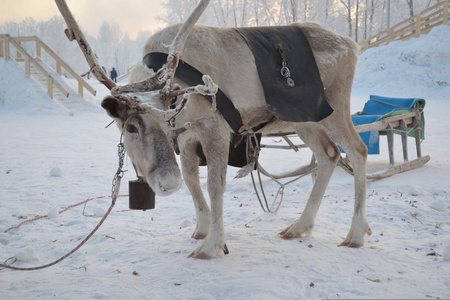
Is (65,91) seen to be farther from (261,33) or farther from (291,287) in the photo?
(291,287)

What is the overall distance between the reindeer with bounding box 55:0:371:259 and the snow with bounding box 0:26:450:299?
0.33 m

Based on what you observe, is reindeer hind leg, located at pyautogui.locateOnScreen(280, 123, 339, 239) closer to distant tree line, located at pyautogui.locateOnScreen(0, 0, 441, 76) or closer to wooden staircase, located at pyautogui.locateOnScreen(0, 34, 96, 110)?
wooden staircase, located at pyautogui.locateOnScreen(0, 34, 96, 110)

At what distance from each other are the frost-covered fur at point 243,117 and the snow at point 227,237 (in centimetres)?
24

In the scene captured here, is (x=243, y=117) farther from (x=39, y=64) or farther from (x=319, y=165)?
(x=39, y=64)

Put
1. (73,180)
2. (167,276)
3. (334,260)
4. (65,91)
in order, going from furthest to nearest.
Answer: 1. (65,91)
2. (73,180)
3. (334,260)
4. (167,276)

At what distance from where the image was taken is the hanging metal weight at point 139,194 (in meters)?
3.29

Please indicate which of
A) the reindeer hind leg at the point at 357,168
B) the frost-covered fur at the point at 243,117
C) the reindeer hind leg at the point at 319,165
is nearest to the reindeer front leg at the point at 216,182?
the frost-covered fur at the point at 243,117

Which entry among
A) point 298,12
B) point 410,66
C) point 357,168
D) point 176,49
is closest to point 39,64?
point 176,49

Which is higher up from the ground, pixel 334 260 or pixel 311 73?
pixel 311 73

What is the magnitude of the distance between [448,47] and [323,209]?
67.1 feet

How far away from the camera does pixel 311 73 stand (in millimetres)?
4004

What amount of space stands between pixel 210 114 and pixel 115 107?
94 cm

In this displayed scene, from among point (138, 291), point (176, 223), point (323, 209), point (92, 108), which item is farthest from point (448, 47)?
point (138, 291)

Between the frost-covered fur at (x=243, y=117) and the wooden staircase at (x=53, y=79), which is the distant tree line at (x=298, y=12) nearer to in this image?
the wooden staircase at (x=53, y=79)
